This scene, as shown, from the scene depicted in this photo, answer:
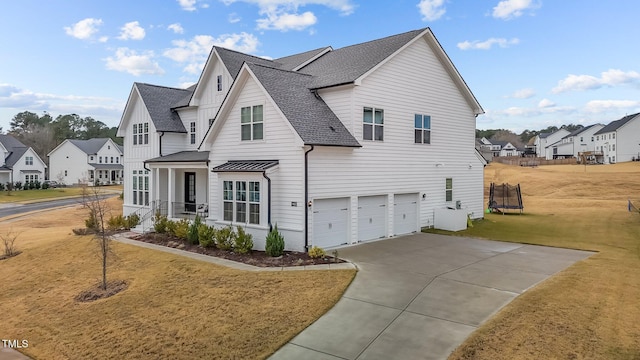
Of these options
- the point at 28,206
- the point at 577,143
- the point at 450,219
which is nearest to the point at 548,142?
the point at 577,143

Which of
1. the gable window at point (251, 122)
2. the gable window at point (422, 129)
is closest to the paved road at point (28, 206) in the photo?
the gable window at point (251, 122)

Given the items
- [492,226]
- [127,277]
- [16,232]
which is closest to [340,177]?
[127,277]

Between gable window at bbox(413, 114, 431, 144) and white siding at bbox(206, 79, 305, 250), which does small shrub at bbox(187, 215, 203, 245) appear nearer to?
white siding at bbox(206, 79, 305, 250)

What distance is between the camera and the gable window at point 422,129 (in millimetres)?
21141

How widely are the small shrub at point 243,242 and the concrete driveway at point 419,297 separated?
12.4 feet

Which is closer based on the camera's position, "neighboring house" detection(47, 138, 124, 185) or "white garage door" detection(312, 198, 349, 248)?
"white garage door" detection(312, 198, 349, 248)

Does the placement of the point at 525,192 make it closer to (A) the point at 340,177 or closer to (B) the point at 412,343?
(A) the point at 340,177

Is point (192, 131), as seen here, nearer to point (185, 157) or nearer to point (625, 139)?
point (185, 157)

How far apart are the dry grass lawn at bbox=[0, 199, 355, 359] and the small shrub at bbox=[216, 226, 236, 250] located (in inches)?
62.9

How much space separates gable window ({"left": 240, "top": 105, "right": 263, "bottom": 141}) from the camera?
17.6 metres

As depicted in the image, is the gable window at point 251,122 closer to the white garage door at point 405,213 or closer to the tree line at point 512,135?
the white garage door at point 405,213

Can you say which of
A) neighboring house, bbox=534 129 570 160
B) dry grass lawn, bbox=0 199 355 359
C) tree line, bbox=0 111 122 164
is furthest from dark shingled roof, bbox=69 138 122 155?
neighboring house, bbox=534 129 570 160

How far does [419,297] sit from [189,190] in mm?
18440

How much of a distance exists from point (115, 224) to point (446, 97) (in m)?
20.7
